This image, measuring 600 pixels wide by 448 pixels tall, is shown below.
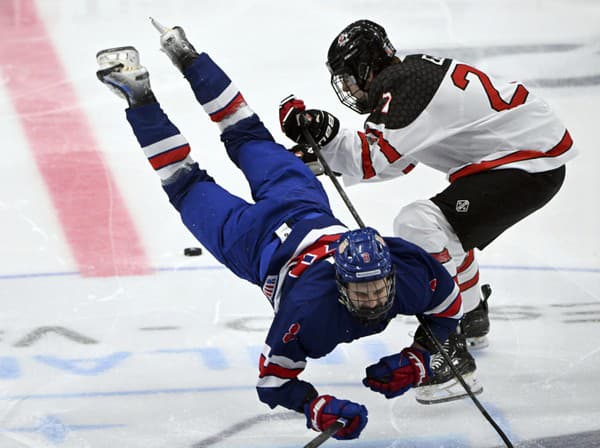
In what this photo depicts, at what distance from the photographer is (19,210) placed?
4113 millimetres

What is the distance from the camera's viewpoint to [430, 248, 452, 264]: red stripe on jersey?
300cm

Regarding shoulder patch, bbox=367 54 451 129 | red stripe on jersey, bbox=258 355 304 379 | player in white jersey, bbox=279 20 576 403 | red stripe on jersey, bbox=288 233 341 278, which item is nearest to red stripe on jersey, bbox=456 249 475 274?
player in white jersey, bbox=279 20 576 403

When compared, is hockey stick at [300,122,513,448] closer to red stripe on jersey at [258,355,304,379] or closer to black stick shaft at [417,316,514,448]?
black stick shaft at [417,316,514,448]

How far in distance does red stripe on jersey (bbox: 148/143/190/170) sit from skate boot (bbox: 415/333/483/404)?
108 cm

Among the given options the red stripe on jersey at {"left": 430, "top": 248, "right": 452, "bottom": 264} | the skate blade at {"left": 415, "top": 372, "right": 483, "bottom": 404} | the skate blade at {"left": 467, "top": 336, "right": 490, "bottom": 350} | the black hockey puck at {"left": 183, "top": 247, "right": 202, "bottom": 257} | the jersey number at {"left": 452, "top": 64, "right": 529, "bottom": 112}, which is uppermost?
the jersey number at {"left": 452, "top": 64, "right": 529, "bottom": 112}

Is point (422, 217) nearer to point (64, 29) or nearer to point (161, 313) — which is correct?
point (161, 313)

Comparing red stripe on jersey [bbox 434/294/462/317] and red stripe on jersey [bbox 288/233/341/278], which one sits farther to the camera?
red stripe on jersey [bbox 434/294/462/317]

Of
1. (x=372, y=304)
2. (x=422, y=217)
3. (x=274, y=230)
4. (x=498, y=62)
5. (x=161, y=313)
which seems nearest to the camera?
(x=372, y=304)

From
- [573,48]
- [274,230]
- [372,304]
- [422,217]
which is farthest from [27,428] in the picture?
[573,48]

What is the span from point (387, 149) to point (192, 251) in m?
1.10

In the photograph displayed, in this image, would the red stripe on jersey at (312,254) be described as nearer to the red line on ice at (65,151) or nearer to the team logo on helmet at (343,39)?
the team logo on helmet at (343,39)

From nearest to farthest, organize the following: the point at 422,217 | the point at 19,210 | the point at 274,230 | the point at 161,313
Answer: the point at 274,230, the point at 422,217, the point at 161,313, the point at 19,210

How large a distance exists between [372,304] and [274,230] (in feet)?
1.65

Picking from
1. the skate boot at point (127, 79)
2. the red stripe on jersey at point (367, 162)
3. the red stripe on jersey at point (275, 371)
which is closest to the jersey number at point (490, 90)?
the red stripe on jersey at point (367, 162)
